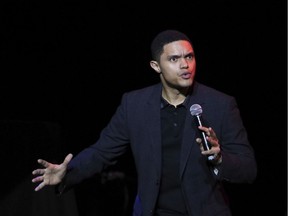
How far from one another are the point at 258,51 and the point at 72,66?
4.84 ft

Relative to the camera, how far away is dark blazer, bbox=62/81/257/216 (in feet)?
9.86

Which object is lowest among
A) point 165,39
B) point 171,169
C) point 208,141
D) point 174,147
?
point 171,169

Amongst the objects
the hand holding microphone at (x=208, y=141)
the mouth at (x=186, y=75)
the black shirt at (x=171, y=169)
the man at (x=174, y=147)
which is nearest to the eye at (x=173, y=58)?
the man at (x=174, y=147)

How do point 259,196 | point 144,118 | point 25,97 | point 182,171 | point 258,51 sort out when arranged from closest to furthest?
point 182,171 < point 144,118 < point 25,97 < point 258,51 < point 259,196

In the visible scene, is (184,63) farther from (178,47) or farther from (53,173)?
(53,173)

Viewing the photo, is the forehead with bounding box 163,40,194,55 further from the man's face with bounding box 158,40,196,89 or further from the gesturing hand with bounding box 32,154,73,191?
the gesturing hand with bounding box 32,154,73,191

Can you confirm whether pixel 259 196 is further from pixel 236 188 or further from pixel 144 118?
Answer: pixel 144 118

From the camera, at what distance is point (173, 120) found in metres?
3.22

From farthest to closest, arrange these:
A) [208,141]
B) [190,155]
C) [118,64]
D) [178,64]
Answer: [118,64] → [178,64] → [190,155] → [208,141]

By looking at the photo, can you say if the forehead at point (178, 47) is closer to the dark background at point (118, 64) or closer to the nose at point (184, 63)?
the nose at point (184, 63)

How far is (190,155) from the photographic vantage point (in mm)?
3088

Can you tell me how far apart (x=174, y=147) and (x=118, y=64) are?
153 centimetres

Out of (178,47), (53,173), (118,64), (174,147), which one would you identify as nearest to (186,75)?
(178,47)

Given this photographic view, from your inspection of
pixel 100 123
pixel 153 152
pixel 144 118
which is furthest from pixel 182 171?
pixel 100 123
